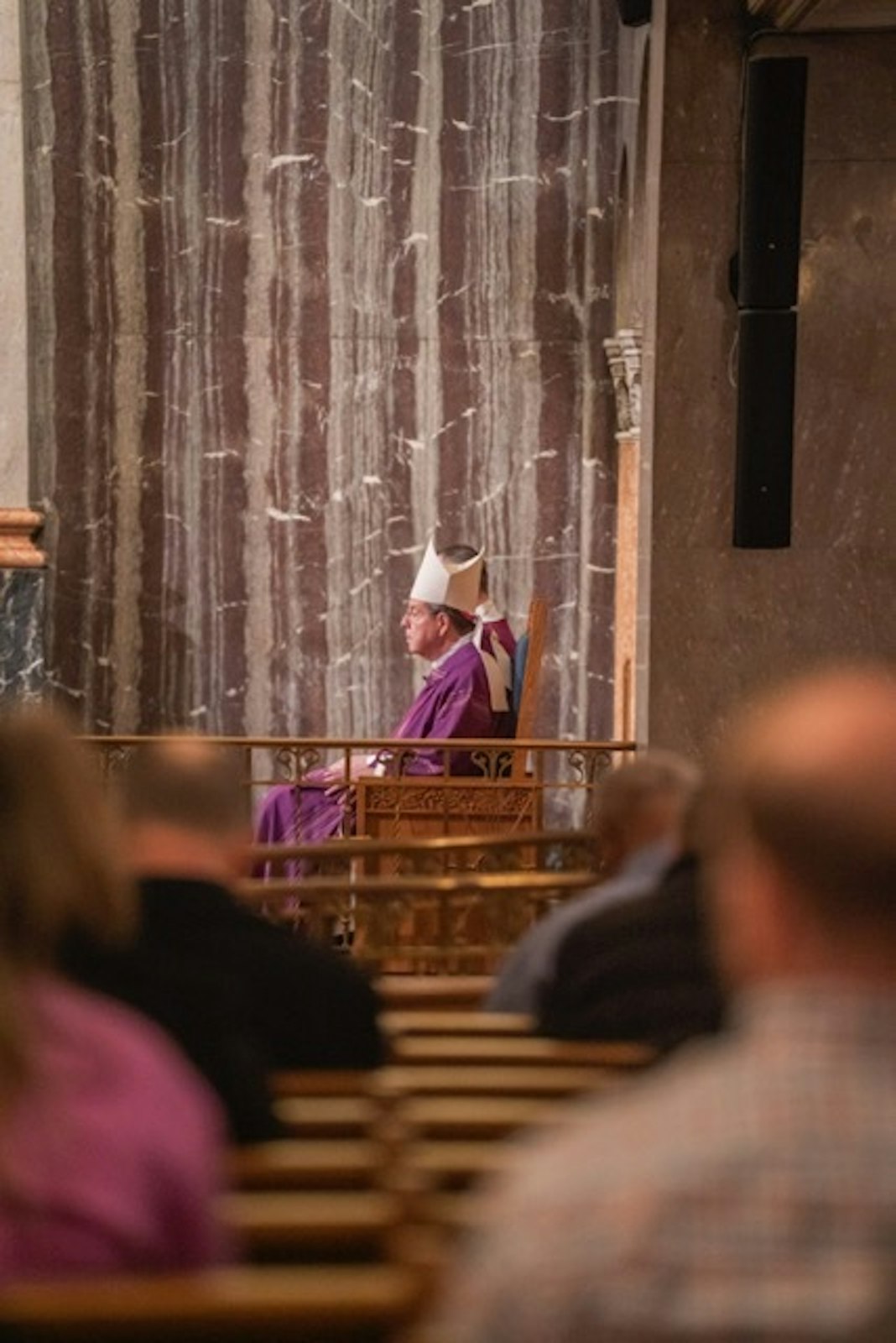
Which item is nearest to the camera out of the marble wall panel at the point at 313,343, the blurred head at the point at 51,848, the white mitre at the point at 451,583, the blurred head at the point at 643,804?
the blurred head at the point at 51,848

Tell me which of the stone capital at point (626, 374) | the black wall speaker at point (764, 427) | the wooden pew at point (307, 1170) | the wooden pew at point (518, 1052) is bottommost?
the wooden pew at point (518, 1052)

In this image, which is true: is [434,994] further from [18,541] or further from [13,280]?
[13,280]

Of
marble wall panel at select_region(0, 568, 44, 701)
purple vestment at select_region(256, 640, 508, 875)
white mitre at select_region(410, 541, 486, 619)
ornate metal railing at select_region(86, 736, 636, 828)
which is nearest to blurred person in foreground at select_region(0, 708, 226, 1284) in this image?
ornate metal railing at select_region(86, 736, 636, 828)

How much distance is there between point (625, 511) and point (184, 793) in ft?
28.3

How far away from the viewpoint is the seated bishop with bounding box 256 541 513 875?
9781mm

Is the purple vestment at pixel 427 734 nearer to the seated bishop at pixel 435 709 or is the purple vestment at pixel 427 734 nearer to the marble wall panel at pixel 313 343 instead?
the seated bishop at pixel 435 709

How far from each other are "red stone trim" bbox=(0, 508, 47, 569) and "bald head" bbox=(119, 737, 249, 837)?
25.8 feet

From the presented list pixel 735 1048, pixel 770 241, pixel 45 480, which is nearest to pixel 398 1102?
pixel 735 1048

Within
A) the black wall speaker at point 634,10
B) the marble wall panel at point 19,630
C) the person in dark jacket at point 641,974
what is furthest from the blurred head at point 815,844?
the black wall speaker at point 634,10

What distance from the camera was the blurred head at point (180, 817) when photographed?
9.98ft

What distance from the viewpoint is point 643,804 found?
3.89 metres

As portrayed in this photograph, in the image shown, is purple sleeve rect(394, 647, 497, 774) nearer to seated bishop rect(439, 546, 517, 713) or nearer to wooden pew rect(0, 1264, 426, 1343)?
seated bishop rect(439, 546, 517, 713)

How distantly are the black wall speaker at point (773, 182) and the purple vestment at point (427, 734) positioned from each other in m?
2.60

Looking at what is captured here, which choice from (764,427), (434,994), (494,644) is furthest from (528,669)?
(434,994)
